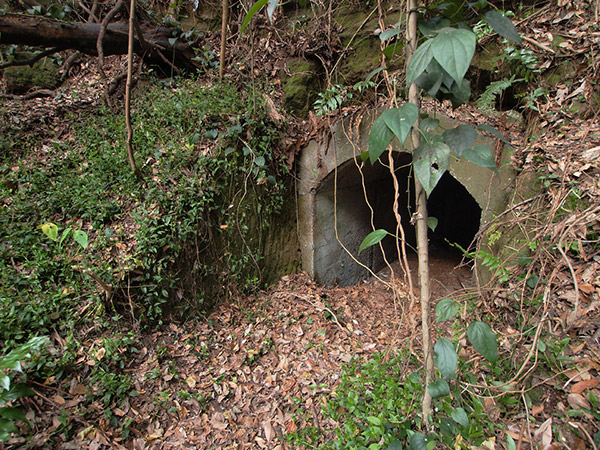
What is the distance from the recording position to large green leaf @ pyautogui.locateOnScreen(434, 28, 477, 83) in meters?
1.04

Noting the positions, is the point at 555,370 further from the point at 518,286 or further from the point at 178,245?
the point at 178,245

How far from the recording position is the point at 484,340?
142 centimetres

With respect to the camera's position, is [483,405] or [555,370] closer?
[555,370]

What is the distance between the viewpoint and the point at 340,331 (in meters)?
3.85

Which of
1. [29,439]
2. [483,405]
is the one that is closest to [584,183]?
[483,405]

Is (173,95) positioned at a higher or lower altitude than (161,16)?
lower

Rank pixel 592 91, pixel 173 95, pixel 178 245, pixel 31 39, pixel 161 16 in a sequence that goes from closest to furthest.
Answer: pixel 592 91 < pixel 178 245 < pixel 31 39 < pixel 173 95 < pixel 161 16

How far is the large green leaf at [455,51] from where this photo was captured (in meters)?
1.04

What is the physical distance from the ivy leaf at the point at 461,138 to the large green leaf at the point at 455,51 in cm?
37

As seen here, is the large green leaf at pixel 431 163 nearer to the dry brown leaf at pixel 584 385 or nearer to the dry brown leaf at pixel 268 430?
the dry brown leaf at pixel 584 385

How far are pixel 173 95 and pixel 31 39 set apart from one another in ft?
5.35

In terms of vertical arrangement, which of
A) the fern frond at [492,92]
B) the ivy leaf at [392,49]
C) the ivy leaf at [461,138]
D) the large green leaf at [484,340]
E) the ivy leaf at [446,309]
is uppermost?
the fern frond at [492,92]

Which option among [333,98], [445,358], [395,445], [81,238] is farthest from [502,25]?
[81,238]

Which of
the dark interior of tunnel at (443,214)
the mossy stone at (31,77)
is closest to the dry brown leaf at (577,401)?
the dark interior of tunnel at (443,214)
